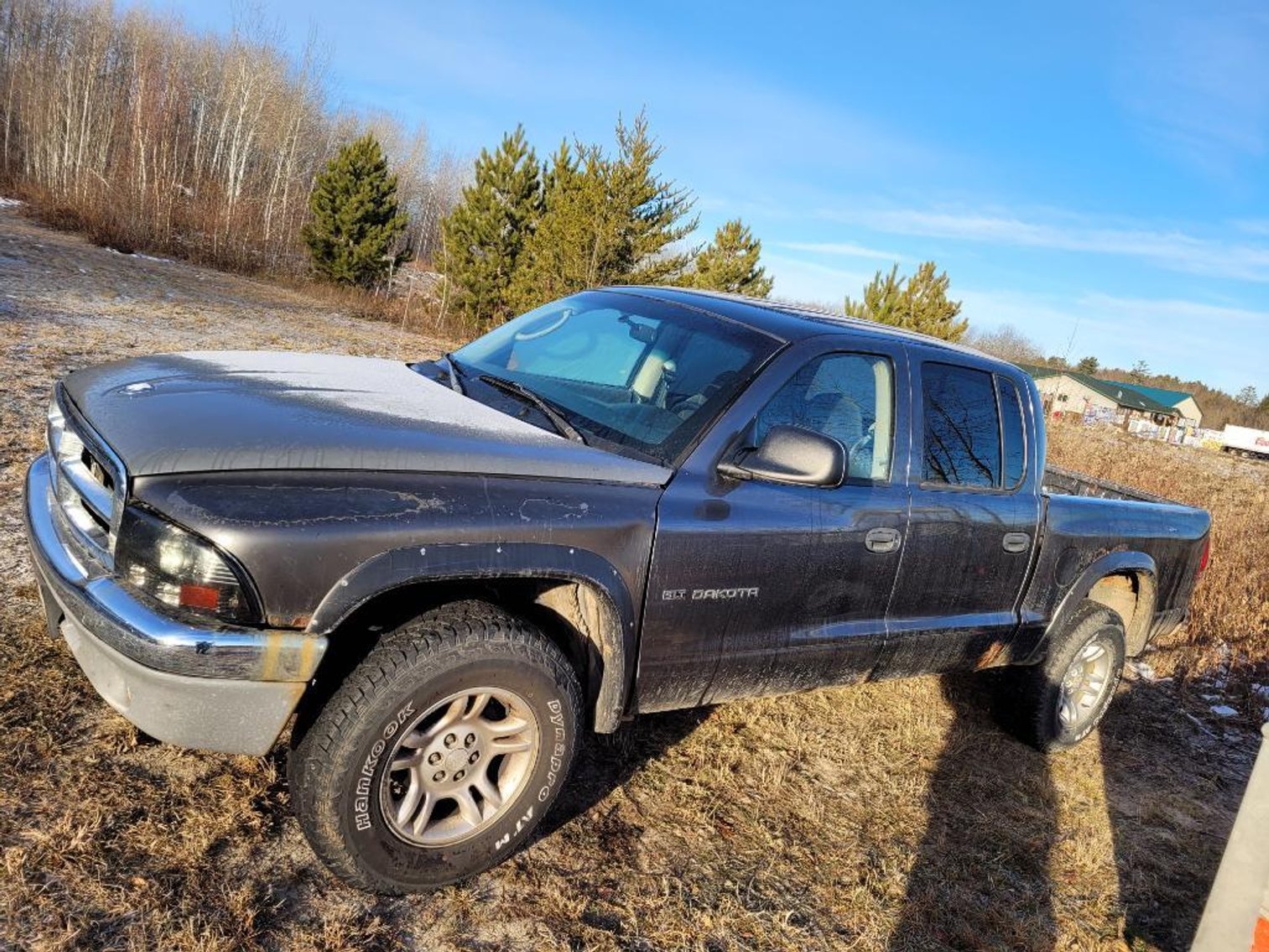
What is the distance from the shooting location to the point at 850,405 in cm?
323

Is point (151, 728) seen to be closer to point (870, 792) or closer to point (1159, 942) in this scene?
point (870, 792)

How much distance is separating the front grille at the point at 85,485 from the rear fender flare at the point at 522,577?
2.00ft

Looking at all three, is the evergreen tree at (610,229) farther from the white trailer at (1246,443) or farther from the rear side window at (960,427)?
the white trailer at (1246,443)

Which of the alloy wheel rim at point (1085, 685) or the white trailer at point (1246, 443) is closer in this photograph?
the alloy wheel rim at point (1085, 685)

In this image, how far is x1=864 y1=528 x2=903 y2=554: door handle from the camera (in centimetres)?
308

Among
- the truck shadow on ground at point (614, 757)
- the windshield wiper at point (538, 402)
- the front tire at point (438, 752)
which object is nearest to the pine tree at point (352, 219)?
the windshield wiper at point (538, 402)

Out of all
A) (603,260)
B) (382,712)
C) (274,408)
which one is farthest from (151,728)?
(603,260)

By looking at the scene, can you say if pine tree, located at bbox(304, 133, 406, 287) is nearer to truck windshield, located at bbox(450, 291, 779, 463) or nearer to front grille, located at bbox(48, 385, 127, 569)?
truck windshield, located at bbox(450, 291, 779, 463)

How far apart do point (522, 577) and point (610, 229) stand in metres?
17.8

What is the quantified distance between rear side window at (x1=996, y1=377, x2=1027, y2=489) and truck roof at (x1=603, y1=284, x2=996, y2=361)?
7.3 inches

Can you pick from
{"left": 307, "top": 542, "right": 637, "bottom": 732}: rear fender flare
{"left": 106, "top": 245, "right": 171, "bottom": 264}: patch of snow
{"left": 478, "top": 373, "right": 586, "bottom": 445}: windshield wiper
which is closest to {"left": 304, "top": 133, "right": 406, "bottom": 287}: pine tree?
{"left": 106, "top": 245, "right": 171, "bottom": 264}: patch of snow

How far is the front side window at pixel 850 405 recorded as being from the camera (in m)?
3.02

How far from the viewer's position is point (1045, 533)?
3.74 meters

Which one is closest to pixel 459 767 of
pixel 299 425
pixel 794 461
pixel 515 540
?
pixel 515 540
